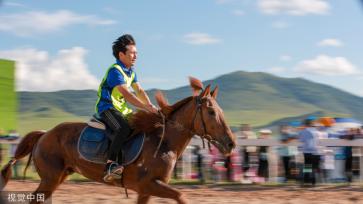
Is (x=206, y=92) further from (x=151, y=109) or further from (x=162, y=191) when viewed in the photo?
(x=162, y=191)

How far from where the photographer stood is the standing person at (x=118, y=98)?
7273mm

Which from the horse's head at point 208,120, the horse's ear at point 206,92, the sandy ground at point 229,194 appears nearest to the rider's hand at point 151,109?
the horse's head at point 208,120

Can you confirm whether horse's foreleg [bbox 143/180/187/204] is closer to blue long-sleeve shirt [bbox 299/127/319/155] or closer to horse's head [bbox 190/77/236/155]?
horse's head [bbox 190/77/236/155]

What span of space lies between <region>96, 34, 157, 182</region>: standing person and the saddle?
3.6 inches

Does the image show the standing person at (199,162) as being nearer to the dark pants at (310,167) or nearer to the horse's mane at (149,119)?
the dark pants at (310,167)

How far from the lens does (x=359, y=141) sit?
47.5 ft

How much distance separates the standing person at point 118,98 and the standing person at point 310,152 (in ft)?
23.1

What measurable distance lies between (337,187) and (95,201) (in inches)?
236

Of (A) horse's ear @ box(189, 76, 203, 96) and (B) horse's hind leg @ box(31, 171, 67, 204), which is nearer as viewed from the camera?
(A) horse's ear @ box(189, 76, 203, 96)

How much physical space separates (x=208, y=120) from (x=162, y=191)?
3.38ft

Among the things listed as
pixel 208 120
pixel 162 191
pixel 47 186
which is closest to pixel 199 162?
pixel 47 186

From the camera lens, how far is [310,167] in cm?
1385

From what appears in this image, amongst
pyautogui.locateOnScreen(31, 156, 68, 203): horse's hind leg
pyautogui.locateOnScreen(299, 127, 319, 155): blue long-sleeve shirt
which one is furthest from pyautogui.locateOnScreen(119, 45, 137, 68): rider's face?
pyautogui.locateOnScreen(299, 127, 319, 155): blue long-sleeve shirt

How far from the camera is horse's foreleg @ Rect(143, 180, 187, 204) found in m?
6.81
